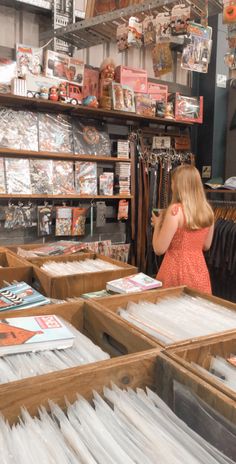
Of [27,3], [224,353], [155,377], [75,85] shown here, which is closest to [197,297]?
[224,353]

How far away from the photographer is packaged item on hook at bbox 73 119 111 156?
4.06 m

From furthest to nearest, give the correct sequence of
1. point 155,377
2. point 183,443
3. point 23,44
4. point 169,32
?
point 23,44 → point 169,32 → point 155,377 → point 183,443

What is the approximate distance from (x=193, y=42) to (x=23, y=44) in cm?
178

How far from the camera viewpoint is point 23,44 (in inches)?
147

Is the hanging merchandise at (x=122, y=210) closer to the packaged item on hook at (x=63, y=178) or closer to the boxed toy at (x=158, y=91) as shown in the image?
the packaged item on hook at (x=63, y=178)

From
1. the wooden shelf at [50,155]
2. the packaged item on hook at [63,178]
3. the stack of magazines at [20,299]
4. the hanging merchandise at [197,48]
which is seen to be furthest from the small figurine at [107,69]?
the stack of magazines at [20,299]

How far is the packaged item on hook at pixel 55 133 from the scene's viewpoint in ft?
12.5

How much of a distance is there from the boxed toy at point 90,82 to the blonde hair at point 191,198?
6.24ft

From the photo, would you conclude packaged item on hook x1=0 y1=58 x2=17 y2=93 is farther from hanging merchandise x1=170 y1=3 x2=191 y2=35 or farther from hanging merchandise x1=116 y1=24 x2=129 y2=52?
hanging merchandise x1=170 y1=3 x2=191 y2=35

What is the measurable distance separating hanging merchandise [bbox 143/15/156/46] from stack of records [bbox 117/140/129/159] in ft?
4.84

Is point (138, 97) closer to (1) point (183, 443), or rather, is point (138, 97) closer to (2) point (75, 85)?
(2) point (75, 85)

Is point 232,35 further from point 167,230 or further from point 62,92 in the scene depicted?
point 62,92

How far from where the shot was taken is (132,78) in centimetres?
421

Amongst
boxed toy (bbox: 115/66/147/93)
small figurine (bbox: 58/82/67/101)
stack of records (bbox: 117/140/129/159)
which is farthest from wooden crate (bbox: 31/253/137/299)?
boxed toy (bbox: 115/66/147/93)
